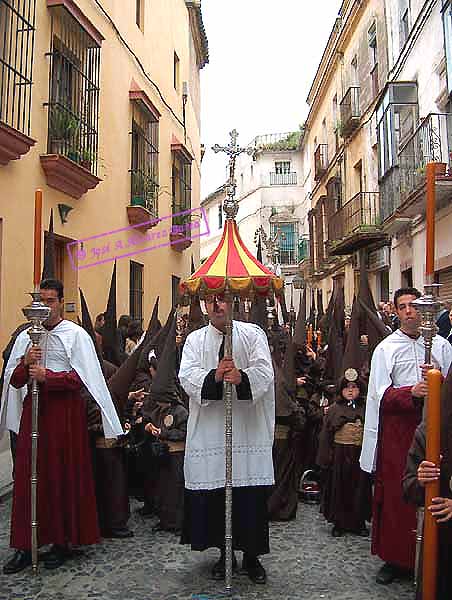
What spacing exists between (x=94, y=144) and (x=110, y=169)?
1052 mm

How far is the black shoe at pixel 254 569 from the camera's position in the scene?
4281 mm

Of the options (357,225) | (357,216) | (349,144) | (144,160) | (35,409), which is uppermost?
(349,144)

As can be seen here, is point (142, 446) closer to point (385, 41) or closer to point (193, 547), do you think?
point (193, 547)

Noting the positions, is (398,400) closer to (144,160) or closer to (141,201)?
(141,201)

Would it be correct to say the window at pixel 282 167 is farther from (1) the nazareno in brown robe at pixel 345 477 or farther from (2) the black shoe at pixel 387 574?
(2) the black shoe at pixel 387 574

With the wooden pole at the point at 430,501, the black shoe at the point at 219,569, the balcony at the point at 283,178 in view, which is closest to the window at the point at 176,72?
the black shoe at the point at 219,569

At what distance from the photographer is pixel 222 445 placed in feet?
14.4

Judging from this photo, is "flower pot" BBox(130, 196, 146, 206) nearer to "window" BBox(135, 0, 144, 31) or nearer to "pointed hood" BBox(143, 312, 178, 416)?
"window" BBox(135, 0, 144, 31)

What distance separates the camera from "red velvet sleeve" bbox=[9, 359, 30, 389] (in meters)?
4.40

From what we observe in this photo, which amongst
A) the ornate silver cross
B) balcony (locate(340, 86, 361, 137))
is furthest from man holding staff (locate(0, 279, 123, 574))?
balcony (locate(340, 86, 361, 137))

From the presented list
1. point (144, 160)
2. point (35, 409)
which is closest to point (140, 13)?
point (144, 160)

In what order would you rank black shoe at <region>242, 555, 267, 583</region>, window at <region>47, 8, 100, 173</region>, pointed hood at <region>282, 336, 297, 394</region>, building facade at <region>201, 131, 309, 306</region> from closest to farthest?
black shoe at <region>242, 555, 267, 583</region>
pointed hood at <region>282, 336, 297, 394</region>
window at <region>47, 8, 100, 173</region>
building facade at <region>201, 131, 309, 306</region>

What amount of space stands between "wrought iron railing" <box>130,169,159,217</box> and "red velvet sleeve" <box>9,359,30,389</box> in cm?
866

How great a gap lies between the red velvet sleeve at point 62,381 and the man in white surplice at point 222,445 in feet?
2.55
